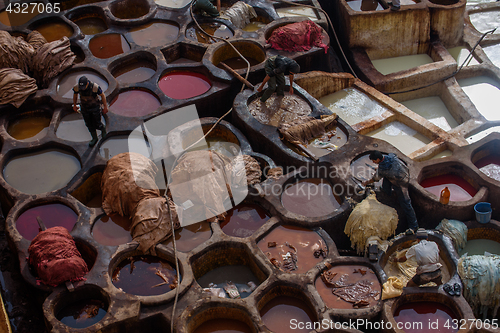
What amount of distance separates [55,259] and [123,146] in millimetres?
3074

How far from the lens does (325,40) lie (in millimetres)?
12055

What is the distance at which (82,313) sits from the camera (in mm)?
7273

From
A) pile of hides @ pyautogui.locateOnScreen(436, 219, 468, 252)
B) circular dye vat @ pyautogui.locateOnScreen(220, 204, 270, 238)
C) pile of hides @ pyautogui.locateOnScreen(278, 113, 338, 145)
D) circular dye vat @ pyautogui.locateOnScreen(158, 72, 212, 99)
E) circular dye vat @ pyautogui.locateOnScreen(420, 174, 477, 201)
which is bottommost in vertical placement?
pile of hides @ pyautogui.locateOnScreen(436, 219, 468, 252)

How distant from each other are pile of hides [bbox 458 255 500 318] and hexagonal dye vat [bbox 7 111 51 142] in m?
8.47

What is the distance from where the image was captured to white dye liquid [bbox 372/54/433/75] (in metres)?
12.8

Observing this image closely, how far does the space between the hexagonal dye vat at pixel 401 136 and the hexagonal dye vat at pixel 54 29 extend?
8.07 meters

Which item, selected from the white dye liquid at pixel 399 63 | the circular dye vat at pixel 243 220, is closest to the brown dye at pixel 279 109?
the circular dye vat at pixel 243 220

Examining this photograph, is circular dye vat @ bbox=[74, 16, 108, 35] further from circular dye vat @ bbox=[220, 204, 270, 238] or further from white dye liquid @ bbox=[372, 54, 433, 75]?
white dye liquid @ bbox=[372, 54, 433, 75]

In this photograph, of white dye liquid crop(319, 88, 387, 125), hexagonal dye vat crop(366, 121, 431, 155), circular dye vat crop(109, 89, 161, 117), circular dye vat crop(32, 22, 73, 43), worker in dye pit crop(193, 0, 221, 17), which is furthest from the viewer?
worker in dye pit crop(193, 0, 221, 17)

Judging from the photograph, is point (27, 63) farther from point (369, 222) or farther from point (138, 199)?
point (369, 222)

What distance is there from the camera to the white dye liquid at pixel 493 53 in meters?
12.9

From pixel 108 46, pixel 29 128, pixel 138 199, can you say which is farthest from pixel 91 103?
pixel 108 46

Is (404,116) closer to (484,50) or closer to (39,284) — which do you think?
(484,50)

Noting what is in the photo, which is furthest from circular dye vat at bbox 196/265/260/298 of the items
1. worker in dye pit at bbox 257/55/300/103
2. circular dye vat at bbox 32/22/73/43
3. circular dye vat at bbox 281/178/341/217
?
circular dye vat at bbox 32/22/73/43
